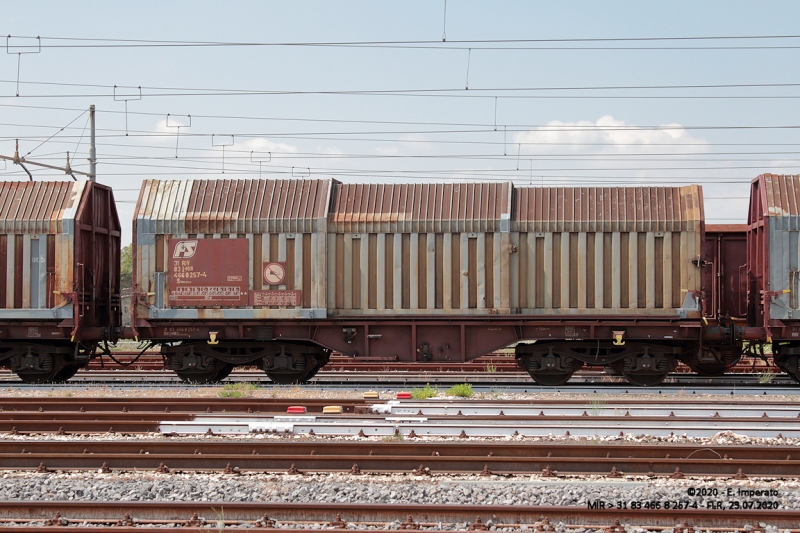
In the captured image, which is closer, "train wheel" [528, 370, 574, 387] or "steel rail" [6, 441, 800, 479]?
"steel rail" [6, 441, 800, 479]

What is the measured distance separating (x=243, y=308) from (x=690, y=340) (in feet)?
29.4

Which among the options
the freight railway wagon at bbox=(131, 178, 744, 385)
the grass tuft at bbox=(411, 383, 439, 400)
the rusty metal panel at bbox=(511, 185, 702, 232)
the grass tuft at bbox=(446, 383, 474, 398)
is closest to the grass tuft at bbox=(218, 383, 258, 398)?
the freight railway wagon at bbox=(131, 178, 744, 385)

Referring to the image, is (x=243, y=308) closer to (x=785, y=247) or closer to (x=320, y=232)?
(x=320, y=232)

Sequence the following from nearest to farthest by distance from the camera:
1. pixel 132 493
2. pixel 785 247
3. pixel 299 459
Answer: pixel 132 493, pixel 299 459, pixel 785 247

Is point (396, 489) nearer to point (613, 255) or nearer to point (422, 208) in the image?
point (422, 208)

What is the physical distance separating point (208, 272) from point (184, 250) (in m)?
0.68

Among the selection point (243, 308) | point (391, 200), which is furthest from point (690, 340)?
point (243, 308)

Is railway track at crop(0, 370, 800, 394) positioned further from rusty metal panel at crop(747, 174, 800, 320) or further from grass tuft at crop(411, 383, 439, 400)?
grass tuft at crop(411, 383, 439, 400)

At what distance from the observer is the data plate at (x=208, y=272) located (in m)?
16.0

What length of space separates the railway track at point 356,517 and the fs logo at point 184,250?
30.7 feet

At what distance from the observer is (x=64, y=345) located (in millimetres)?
16500

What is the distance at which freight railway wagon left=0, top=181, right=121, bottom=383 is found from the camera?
16125 millimetres

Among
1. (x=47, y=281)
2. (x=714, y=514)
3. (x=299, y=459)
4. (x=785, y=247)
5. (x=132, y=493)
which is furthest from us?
(x=47, y=281)

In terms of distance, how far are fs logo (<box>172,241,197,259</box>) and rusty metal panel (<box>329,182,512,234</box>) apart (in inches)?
114
